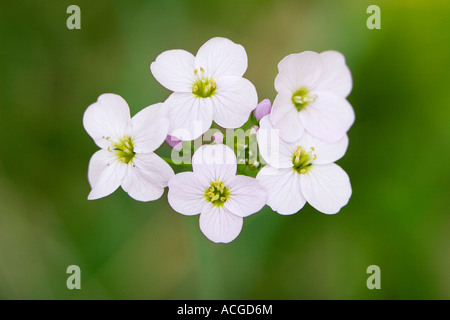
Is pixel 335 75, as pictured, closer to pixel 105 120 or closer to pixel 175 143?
pixel 175 143

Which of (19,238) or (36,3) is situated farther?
(36,3)

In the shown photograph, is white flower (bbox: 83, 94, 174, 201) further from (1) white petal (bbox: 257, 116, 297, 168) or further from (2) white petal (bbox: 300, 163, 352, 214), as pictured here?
(2) white petal (bbox: 300, 163, 352, 214)

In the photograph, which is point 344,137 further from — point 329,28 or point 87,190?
point 87,190

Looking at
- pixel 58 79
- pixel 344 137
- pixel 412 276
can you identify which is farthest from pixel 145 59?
pixel 412 276

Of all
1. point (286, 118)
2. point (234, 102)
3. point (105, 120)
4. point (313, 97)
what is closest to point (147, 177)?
point (105, 120)

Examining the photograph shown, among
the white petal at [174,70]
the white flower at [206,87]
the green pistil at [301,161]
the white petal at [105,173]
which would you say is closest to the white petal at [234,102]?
the white flower at [206,87]

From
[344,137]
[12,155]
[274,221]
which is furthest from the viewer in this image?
[12,155]

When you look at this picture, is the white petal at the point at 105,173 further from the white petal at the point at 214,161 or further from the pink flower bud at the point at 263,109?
the pink flower bud at the point at 263,109
